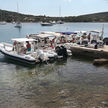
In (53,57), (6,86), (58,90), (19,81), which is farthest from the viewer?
(53,57)

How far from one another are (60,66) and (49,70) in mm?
1963

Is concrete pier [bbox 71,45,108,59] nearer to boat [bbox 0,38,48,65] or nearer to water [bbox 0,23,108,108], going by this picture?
water [bbox 0,23,108,108]

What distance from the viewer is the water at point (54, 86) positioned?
36.2ft

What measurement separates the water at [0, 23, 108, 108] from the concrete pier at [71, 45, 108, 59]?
2.58 metres

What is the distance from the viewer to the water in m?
11.0

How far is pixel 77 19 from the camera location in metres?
199

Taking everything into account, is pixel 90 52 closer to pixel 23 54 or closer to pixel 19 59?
pixel 23 54

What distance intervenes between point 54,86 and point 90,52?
429 inches

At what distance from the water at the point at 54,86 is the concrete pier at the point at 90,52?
8.47 ft

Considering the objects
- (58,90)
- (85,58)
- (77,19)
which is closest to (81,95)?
(58,90)

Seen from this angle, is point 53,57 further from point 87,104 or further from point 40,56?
point 87,104

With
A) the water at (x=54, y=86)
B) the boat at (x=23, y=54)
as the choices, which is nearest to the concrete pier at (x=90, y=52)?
the water at (x=54, y=86)

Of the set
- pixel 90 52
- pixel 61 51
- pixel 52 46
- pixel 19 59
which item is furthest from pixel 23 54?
pixel 90 52

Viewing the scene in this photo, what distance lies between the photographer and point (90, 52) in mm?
23297
